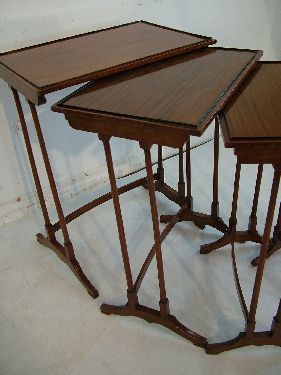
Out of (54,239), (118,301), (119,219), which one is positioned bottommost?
(118,301)

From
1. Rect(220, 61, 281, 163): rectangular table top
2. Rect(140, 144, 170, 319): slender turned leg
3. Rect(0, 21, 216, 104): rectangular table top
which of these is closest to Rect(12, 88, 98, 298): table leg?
Rect(0, 21, 216, 104): rectangular table top

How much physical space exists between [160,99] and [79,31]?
1.09 m

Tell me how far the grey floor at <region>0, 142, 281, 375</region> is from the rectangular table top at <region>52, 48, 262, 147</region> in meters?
0.89

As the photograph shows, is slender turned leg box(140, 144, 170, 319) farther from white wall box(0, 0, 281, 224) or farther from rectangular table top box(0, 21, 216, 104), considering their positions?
white wall box(0, 0, 281, 224)

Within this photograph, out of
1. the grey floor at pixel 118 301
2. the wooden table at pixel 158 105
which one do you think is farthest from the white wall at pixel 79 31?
the wooden table at pixel 158 105

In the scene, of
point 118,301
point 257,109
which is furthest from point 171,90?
point 118,301

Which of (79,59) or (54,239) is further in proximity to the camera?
(54,239)

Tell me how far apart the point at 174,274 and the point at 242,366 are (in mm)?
519

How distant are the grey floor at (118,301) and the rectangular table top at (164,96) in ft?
2.92

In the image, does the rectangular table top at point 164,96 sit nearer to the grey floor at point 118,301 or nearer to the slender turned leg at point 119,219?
the slender turned leg at point 119,219

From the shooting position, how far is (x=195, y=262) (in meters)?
1.85

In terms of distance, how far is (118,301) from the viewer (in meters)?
1.69

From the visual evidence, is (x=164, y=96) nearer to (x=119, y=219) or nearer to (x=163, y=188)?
(x=119, y=219)

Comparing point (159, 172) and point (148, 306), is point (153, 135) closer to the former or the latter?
point (148, 306)
